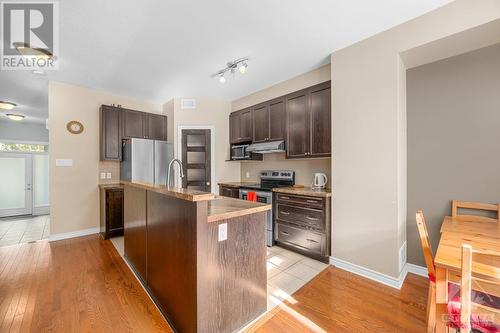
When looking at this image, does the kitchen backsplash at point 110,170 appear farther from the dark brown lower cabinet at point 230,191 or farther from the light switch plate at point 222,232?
the light switch plate at point 222,232

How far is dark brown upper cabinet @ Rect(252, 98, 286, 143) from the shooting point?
3.62 metres

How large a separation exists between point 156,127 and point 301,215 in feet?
12.2

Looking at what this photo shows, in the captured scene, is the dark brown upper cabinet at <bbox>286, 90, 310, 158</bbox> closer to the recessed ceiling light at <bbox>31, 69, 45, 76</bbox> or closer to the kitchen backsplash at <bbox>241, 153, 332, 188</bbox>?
the kitchen backsplash at <bbox>241, 153, 332, 188</bbox>

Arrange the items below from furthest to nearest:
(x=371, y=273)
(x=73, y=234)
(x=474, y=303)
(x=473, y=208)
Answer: (x=73, y=234)
(x=371, y=273)
(x=473, y=208)
(x=474, y=303)

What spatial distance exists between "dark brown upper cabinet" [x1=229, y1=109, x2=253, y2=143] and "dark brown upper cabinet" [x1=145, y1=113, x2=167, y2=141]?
157 cm

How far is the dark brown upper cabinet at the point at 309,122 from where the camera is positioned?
2.98 m

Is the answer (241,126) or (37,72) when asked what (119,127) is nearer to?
(37,72)

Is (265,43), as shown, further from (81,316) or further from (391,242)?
(81,316)

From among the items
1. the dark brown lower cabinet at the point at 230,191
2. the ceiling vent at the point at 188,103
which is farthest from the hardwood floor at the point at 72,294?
the ceiling vent at the point at 188,103

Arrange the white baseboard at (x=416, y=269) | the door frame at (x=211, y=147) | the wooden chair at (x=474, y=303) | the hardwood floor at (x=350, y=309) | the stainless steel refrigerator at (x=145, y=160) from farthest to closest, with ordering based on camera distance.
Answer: the door frame at (x=211, y=147) → the stainless steel refrigerator at (x=145, y=160) → the white baseboard at (x=416, y=269) → the hardwood floor at (x=350, y=309) → the wooden chair at (x=474, y=303)

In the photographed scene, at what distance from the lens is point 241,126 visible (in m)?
4.49

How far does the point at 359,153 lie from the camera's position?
251 cm

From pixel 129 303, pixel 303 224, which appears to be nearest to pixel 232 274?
pixel 129 303

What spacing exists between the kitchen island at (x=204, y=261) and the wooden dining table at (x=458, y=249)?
1187mm
